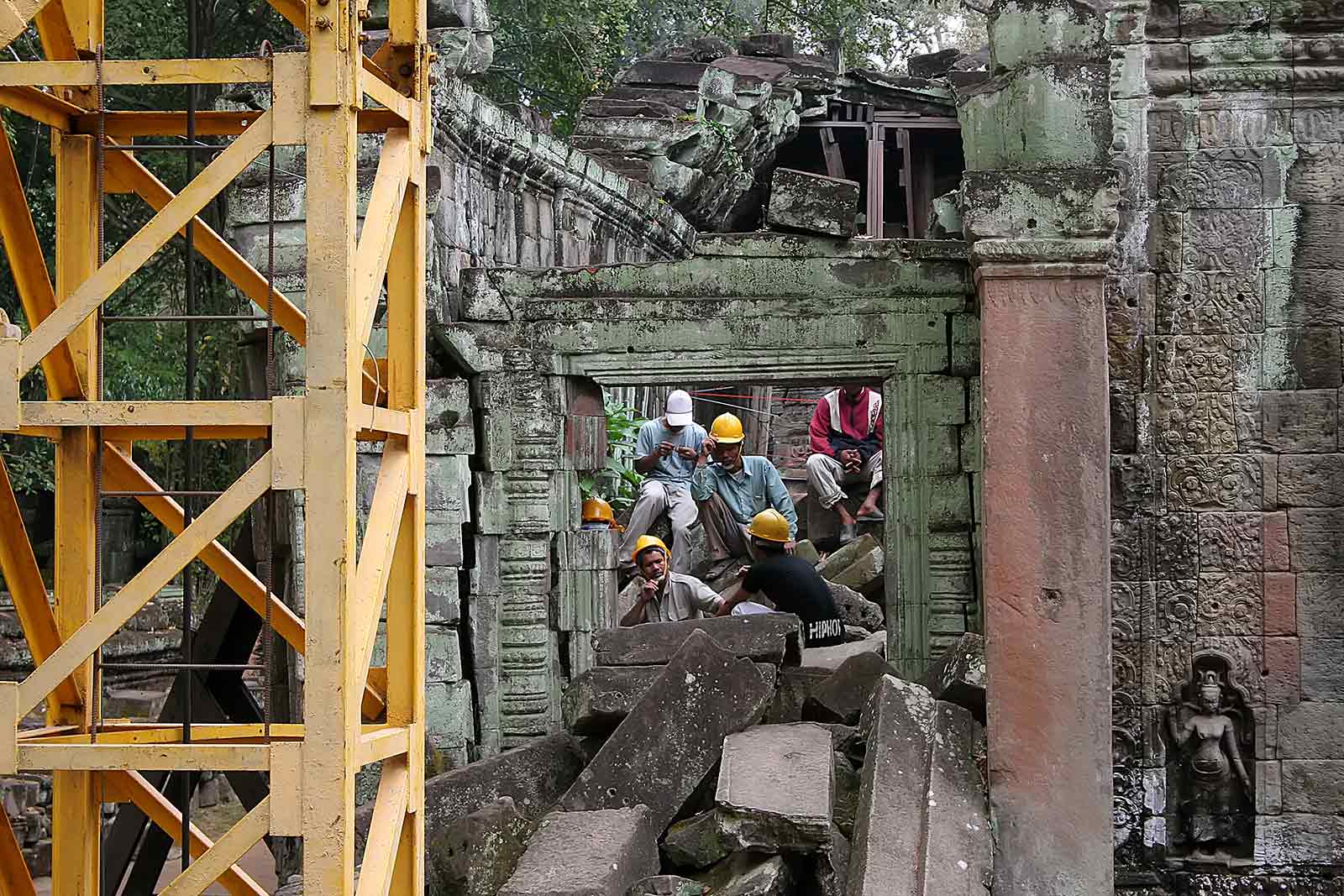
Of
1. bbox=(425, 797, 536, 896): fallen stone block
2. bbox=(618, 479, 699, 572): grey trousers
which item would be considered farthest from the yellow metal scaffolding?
bbox=(618, 479, 699, 572): grey trousers

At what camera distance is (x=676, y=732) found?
22.0 ft

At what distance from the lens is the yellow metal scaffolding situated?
Answer: 13.3 ft

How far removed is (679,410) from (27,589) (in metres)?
8.62

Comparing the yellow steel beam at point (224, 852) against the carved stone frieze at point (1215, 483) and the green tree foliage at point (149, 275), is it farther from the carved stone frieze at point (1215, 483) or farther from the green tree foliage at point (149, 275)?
the green tree foliage at point (149, 275)

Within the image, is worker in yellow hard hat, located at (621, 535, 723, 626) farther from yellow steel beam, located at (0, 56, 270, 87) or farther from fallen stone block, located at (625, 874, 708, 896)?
yellow steel beam, located at (0, 56, 270, 87)

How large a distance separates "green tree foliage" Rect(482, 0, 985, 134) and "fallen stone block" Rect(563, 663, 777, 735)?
944 centimetres

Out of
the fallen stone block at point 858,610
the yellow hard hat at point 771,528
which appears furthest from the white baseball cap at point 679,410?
the yellow hard hat at point 771,528

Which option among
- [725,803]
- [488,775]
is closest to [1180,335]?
[725,803]

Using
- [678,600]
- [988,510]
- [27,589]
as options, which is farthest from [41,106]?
[678,600]

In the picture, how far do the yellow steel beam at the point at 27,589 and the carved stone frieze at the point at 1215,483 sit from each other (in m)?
5.12

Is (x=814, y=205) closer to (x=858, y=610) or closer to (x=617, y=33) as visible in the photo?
(x=858, y=610)

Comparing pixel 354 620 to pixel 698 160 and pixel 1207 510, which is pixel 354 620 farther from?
pixel 698 160

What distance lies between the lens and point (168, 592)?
15.4 metres

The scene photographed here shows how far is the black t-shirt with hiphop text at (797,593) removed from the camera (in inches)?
382
